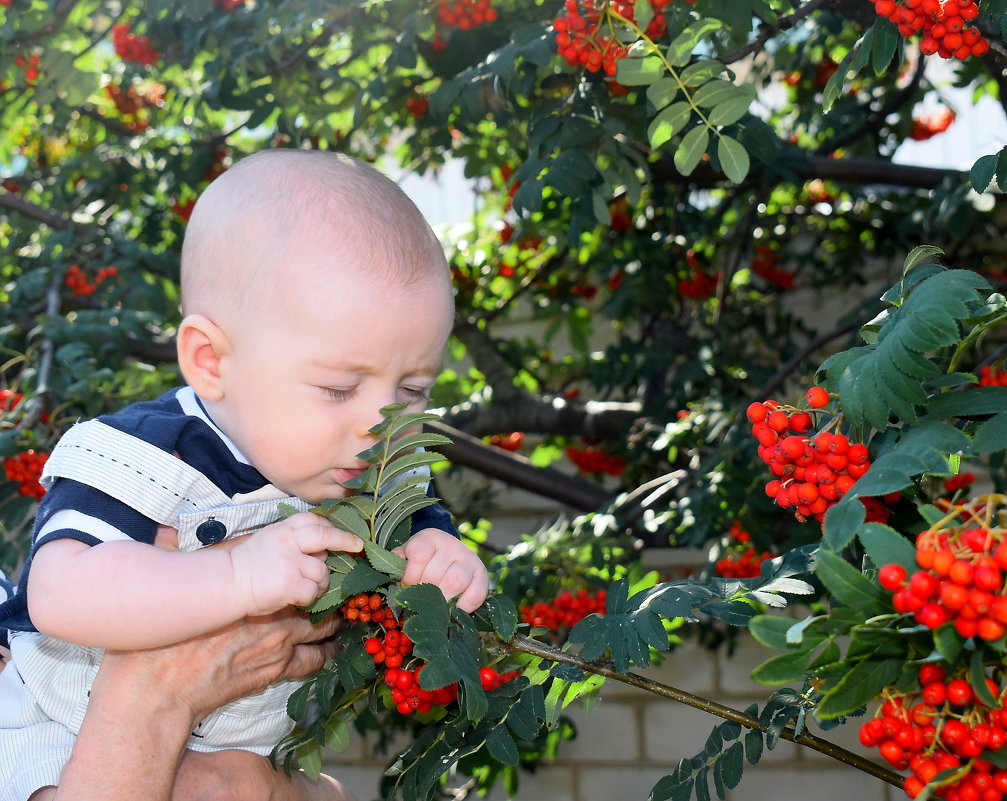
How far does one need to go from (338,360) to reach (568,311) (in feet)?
8.75

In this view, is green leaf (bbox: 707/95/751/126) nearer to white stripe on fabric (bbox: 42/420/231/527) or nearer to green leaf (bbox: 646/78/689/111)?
green leaf (bbox: 646/78/689/111)

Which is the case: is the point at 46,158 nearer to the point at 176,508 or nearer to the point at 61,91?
the point at 61,91

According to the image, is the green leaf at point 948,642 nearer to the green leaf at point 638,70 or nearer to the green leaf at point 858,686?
the green leaf at point 858,686

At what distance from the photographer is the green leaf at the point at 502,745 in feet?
4.11

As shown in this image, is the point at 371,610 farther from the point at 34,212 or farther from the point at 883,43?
the point at 34,212

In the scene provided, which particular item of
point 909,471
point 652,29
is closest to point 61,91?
point 652,29

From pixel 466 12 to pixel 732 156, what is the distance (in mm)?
895

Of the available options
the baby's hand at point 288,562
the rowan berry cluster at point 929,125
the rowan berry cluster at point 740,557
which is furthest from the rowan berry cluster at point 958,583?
the rowan berry cluster at point 929,125

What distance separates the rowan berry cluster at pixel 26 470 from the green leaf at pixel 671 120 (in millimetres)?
1448

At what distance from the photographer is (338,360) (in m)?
1.27

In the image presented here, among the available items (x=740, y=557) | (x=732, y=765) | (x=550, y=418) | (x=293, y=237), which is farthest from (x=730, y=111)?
(x=550, y=418)

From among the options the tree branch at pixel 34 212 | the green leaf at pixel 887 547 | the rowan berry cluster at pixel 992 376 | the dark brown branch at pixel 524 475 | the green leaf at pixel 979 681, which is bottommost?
the dark brown branch at pixel 524 475

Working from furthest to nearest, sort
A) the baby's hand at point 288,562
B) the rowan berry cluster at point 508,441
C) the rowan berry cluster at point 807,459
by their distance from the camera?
the rowan berry cluster at point 508,441 → the baby's hand at point 288,562 → the rowan berry cluster at point 807,459

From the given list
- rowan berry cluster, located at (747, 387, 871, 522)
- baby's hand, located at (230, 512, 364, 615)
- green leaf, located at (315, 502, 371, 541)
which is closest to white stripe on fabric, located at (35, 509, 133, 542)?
baby's hand, located at (230, 512, 364, 615)
